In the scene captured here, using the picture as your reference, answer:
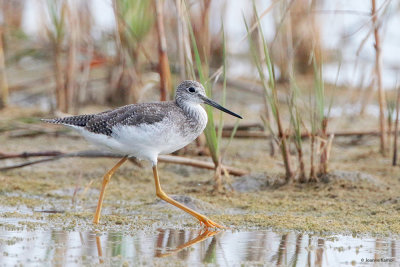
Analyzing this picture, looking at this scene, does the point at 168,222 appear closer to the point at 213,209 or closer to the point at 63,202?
the point at 213,209

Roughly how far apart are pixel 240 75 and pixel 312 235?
7601 mm

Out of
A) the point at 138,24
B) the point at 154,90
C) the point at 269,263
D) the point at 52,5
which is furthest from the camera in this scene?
the point at 154,90

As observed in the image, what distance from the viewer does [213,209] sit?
19.5 ft

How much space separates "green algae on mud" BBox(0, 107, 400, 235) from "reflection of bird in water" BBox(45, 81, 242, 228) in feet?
1.17

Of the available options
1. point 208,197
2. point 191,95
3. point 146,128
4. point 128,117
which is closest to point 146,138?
point 146,128

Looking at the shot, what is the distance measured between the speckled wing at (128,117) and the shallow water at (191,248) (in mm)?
927

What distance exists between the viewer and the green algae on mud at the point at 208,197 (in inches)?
209

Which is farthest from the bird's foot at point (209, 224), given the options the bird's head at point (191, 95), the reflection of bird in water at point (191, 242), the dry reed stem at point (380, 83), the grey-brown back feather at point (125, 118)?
the dry reed stem at point (380, 83)

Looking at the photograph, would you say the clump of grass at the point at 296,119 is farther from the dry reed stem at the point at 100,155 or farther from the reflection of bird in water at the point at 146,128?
the reflection of bird in water at the point at 146,128

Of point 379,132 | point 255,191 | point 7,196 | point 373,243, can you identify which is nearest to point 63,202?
point 7,196

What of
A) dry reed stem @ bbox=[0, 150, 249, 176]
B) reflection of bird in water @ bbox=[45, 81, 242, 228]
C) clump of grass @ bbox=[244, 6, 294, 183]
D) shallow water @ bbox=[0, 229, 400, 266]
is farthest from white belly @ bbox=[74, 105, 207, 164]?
dry reed stem @ bbox=[0, 150, 249, 176]

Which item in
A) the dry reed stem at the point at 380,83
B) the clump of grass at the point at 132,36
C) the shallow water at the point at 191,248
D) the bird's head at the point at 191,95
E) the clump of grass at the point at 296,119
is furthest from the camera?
the clump of grass at the point at 132,36

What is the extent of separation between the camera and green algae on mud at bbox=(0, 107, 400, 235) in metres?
5.31

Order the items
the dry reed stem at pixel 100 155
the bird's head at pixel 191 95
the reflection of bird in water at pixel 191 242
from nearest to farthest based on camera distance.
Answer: the reflection of bird in water at pixel 191 242 → the bird's head at pixel 191 95 → the dry reed stem at pixel 100 155
